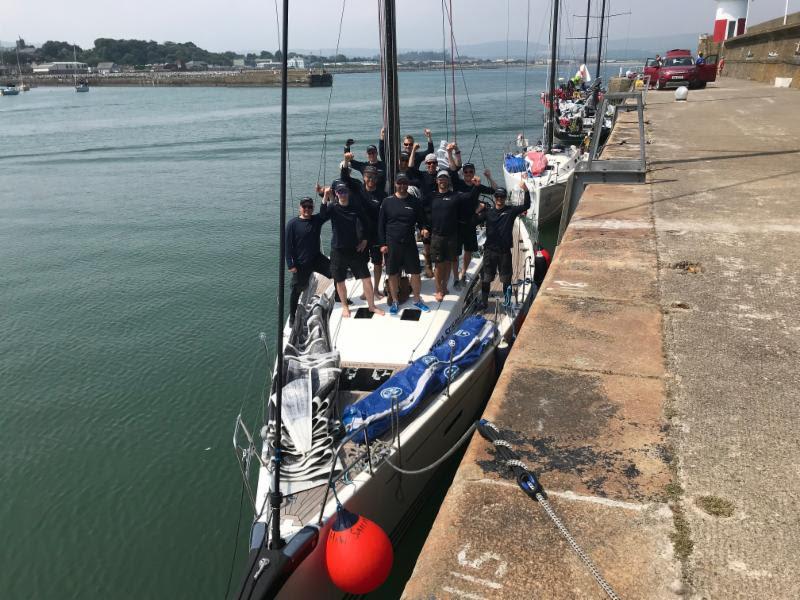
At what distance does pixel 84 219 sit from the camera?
20172mm

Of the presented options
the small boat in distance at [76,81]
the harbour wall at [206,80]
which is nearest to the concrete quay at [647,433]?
the harbour wall at [206,80]

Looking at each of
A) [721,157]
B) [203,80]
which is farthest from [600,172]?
[203,80]

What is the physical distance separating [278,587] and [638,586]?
2438 millimetres

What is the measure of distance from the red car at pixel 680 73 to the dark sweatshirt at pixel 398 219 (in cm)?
2386

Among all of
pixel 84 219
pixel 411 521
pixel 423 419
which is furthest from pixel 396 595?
pixel 84 219

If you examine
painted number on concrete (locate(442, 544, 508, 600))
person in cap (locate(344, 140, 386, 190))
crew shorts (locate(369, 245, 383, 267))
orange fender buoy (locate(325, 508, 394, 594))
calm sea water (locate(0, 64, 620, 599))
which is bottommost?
calm sea water (locate(0, 64, 620, 599))

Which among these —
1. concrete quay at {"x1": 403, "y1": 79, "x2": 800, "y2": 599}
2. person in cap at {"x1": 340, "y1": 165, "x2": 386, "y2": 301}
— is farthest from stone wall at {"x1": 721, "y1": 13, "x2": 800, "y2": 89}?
person in cap at {"x1": 340, "y1": 165, "x2": 386, "y2": 301}

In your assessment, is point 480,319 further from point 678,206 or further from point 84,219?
point 84,219

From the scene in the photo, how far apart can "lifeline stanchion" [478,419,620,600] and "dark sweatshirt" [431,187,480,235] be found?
411 centimetres

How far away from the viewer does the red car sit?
26.0 meters

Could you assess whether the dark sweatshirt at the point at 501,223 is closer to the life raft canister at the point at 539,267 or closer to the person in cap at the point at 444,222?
the person in cap at the point at 444,222

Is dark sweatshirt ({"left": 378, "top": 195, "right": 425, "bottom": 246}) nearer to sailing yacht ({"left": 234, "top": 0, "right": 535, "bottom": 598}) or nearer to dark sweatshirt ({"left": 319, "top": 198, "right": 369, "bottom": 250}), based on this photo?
dark sweatshirt ({"left": 319, "top": 198, "right": 369, "bottom": 250})

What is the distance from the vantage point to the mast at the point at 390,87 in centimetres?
813

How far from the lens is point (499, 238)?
7.79 meters
